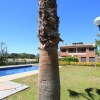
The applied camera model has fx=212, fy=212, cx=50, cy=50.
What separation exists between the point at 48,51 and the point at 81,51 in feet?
183

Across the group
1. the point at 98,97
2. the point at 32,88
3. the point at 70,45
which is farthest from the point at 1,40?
the point at 98,97

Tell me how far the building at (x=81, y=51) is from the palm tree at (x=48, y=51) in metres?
53.2

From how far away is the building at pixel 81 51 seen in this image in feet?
189

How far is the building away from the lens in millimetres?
57516

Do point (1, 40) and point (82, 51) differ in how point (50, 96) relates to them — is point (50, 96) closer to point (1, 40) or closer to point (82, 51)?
point (1, 40)

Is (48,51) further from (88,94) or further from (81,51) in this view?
(81,51)

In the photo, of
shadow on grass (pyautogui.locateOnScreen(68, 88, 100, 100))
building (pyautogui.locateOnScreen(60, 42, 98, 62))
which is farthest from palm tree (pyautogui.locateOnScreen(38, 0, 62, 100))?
building (pyautogui.locateOnScreen(60, 42, 98, 62))

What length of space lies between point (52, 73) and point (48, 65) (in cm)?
18

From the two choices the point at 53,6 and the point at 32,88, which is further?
the point at 32,88

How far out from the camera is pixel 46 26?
4449 millimetres

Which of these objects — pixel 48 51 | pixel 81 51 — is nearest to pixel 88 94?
pixel 48 51

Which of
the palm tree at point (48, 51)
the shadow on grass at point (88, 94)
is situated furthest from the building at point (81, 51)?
the palm tree at point (48, 51)

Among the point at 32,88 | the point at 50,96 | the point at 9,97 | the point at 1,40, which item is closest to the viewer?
the point at 50,96

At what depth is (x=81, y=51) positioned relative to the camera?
5947 centimetres
